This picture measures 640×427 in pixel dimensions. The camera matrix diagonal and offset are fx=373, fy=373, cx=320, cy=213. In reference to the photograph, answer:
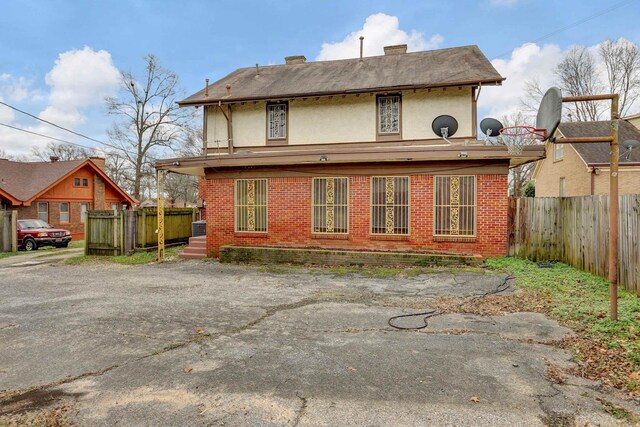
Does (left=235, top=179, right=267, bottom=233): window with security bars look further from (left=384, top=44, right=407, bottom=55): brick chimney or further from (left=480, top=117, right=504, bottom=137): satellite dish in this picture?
(left=384, top=44, right=407, bottom=55): brick chimney

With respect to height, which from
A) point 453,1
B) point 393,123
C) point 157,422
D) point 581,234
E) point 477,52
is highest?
point 453,1

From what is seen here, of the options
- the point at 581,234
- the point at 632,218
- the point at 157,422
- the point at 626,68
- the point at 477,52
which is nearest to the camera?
the point at 157,422

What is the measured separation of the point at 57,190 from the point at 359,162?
23.0 metres

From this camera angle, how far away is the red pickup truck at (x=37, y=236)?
18.8 meters

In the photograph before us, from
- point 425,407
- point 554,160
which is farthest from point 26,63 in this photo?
point 554,160

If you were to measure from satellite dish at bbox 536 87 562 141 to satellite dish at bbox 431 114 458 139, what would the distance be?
5.77 metres

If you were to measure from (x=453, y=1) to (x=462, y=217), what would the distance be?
809 cm

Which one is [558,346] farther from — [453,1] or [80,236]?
[80,236]

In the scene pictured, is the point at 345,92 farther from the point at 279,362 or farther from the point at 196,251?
the point at 279,362

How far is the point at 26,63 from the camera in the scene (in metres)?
18.2

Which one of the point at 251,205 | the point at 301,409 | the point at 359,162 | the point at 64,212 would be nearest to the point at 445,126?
the point at 359,162

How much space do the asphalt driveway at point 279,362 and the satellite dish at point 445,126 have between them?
6240 millimetres

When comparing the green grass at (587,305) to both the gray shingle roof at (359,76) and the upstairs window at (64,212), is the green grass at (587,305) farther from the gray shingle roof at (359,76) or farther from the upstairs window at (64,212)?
the upstairs window at (64,212)

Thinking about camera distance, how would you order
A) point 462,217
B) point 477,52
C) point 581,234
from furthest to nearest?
point 477,52
point 462,217
point 581,234
